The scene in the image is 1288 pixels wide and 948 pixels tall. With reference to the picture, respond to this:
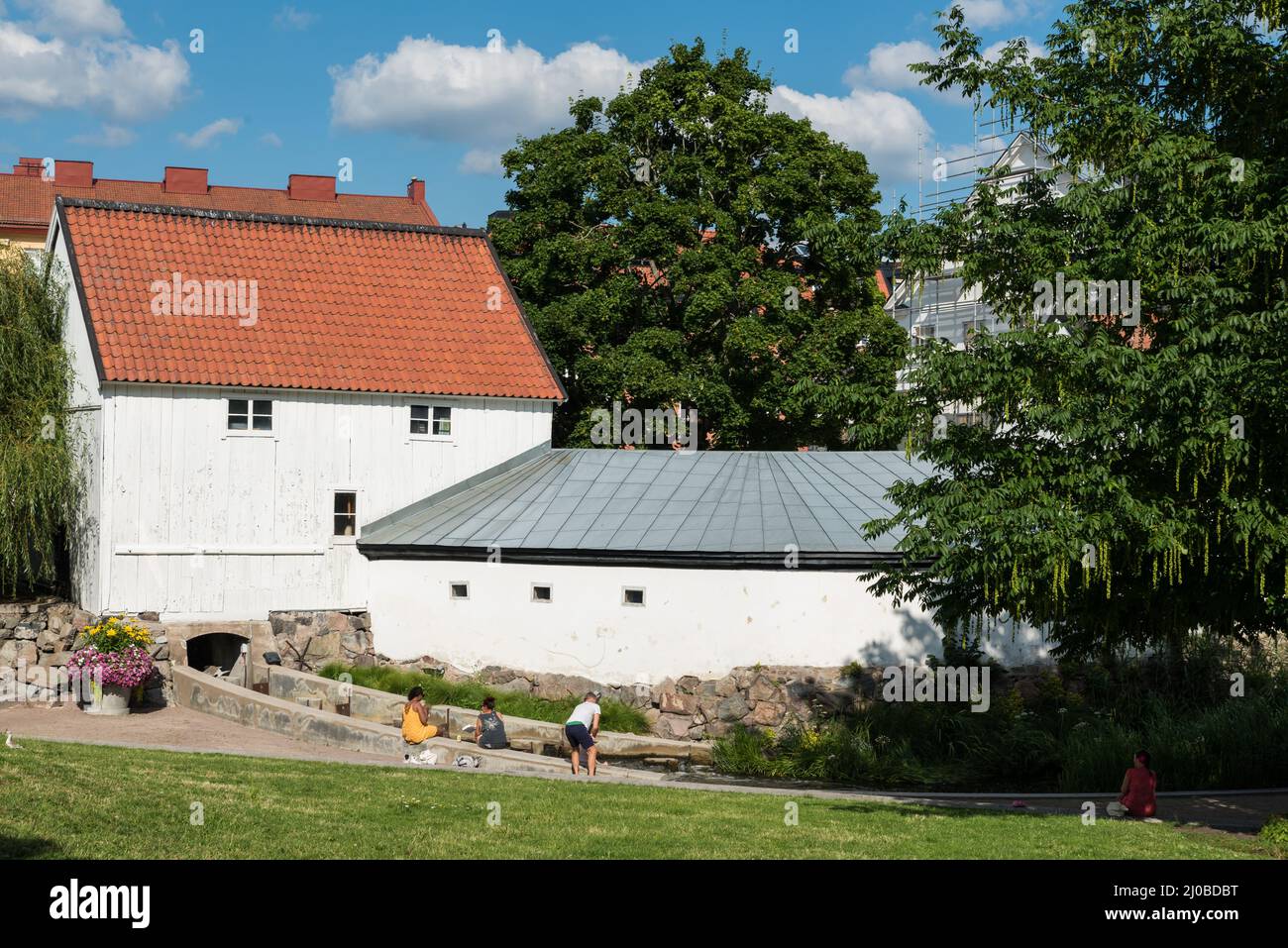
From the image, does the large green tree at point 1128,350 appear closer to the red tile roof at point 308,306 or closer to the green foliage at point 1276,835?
the green foliage at point 1276,835

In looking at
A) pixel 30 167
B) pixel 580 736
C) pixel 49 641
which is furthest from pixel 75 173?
pixel 580 736

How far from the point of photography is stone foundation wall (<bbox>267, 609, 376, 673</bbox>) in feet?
87.8

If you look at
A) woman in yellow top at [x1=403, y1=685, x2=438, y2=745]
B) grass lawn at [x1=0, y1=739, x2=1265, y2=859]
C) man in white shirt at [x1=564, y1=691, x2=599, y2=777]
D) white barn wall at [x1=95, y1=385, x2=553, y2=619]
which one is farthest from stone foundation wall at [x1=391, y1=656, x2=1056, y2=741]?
grass lawn at [x1=0, y1=739, x2=1265, y2=859]

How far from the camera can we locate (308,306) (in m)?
28.8

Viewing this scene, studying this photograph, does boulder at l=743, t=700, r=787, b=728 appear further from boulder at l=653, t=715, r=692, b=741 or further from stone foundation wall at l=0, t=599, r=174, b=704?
stone foundation wall at l=0, t=599, r=174, b=704

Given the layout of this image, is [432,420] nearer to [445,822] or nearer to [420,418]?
[420,418]

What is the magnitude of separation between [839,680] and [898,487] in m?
9.86

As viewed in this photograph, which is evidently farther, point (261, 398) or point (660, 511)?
point (261, 398)

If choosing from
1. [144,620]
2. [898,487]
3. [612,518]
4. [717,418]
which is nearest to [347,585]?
[144,620]

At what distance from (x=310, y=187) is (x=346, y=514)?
44765 millimetres

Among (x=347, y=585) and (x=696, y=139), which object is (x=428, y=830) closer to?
(x=347, y=585)

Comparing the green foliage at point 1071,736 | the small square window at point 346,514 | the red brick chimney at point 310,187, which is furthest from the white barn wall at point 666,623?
the red brick chimney at point 310,187

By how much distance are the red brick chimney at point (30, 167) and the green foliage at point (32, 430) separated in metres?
42.6

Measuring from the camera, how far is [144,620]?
84.1ft
